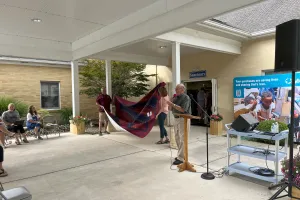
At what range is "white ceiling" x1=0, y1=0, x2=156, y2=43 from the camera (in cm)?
364

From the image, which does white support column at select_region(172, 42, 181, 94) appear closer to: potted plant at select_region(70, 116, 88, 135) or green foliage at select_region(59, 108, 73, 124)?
potted plant at select_region(70, 116, 88, 135)

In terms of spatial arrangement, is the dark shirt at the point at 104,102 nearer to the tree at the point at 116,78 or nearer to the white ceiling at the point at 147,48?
the white ceiling at the point at 147,48

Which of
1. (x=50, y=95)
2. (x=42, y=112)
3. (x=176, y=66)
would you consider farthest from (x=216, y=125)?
(x=50, y=95)

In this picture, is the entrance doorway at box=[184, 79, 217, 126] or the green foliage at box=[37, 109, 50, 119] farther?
the green foliage at box=[37, 109, 50, 119]

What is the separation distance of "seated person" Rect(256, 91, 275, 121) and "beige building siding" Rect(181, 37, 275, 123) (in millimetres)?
866

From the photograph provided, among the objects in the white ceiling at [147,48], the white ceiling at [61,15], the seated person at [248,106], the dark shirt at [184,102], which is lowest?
the seated person at [248,106]

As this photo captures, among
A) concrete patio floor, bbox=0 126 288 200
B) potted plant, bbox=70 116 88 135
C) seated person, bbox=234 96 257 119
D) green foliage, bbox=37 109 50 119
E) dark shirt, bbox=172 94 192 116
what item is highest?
dark shirt, bbox=172 94 192 116

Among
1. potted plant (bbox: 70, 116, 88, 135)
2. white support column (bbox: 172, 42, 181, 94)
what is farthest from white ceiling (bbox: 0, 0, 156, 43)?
potted plant (bbox: 70, 116, 88, 135)

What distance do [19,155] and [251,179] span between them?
14.5 feet

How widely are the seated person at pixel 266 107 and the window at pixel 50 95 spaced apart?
309 inches

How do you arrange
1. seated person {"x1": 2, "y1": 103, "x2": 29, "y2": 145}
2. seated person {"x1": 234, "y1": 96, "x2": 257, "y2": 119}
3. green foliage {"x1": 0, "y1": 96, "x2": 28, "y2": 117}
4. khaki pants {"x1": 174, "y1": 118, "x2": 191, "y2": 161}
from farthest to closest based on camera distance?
green foliage {"x1": 0, "y1": 96, "x2": 28, "y2": 117} < seated person {"x1": 234, "y1": 96, "x2": 257, "y2": 119} < seated person {"x1": 2, "y1": 103, "x2": 29, "y2": 145} < khaki pants {"x1": 174, "y1": 118, "x2": 191, "y2": 161}

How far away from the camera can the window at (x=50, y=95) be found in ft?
29.0

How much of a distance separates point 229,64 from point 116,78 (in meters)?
4.27

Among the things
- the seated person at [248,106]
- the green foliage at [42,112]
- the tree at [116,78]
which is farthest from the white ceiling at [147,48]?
the green foliage at [42,112]
